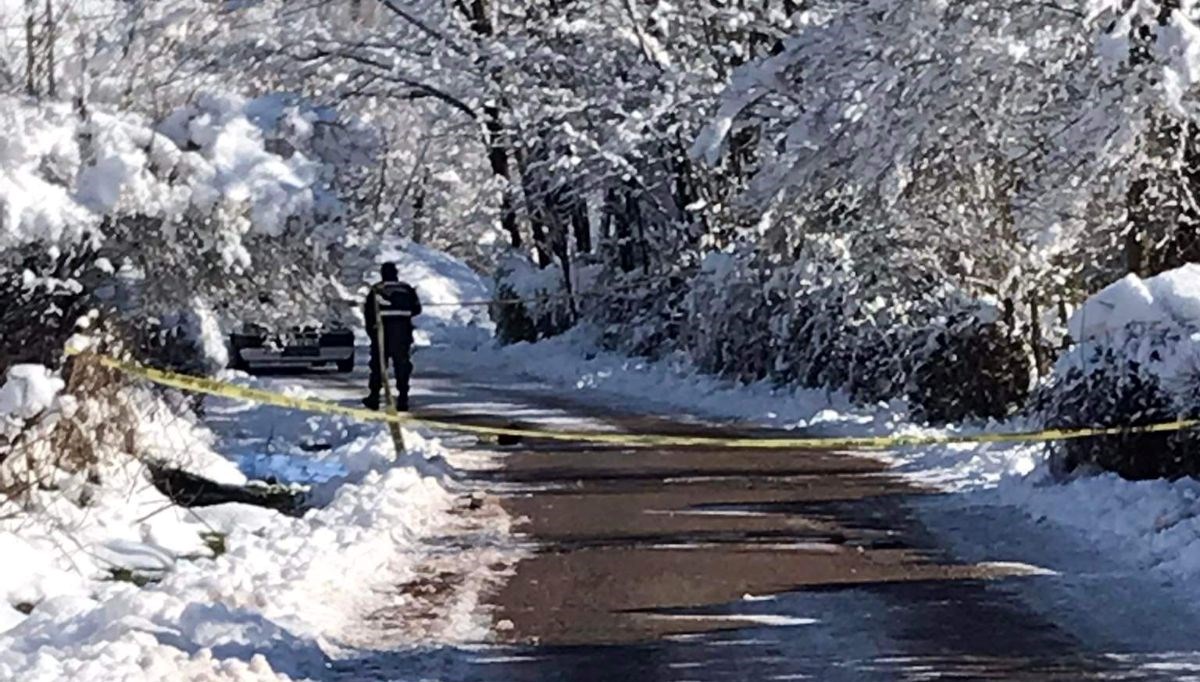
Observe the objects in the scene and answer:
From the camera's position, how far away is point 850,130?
711 inches

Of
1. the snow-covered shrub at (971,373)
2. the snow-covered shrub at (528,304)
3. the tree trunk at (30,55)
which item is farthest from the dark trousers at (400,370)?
the snow-covered shrub at (528,304)

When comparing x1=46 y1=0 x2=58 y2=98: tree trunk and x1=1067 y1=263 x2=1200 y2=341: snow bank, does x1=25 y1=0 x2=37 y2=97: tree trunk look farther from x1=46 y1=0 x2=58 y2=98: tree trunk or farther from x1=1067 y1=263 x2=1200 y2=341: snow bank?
x1=1067 y1=263 x2=1200 y2=341: snow bank

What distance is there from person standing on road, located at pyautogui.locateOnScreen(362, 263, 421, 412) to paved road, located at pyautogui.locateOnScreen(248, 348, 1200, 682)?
2136mm

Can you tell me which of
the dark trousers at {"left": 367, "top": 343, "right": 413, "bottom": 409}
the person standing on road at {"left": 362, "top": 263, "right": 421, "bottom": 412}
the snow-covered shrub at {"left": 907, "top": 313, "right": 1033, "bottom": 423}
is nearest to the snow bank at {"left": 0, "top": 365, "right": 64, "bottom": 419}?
the person standing on road at {"left": 362, "top": 263, "right": 421, "bottom": 412}

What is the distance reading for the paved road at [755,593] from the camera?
815cm

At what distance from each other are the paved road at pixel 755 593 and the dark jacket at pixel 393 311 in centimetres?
214

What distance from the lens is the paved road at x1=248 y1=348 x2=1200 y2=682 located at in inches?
321

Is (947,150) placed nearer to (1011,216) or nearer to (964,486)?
(1011,216)

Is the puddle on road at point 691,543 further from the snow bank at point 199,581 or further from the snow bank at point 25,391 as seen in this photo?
the snow bank at point 25,391

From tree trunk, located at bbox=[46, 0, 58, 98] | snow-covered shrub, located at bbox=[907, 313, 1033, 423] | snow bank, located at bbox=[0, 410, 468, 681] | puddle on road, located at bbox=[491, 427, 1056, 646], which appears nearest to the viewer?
snow bank, located at bbox=[0, 410, 468, 681]

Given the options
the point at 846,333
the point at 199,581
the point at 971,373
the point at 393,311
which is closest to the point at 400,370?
the point at 393,311

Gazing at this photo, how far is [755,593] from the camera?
391 inches

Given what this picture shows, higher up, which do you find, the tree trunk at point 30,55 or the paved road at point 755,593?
the tree trunk at point 30,55

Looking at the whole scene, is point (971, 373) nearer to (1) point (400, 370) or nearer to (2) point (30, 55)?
(1) point (400, 370)
